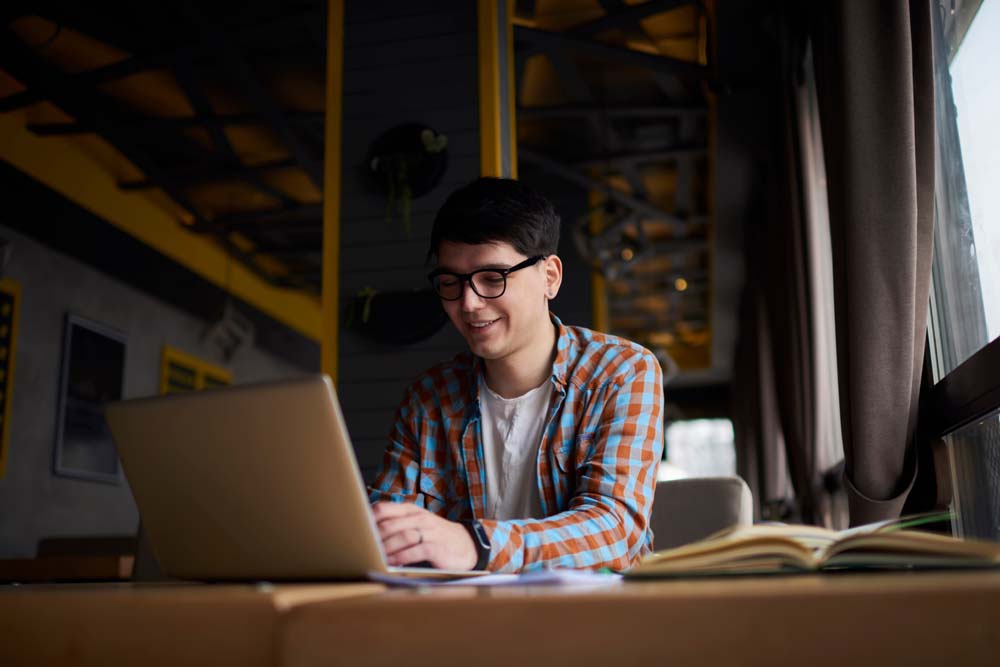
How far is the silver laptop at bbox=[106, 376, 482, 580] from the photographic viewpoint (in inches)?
36.1

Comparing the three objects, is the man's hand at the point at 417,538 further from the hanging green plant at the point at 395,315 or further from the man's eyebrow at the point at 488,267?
the hanging green plant at the point at 395,315

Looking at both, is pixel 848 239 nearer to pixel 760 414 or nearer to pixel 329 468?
pixel 329 468

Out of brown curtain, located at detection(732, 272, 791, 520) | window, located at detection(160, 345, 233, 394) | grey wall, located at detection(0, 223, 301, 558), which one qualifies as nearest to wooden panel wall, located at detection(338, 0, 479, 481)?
grey wall, located at detection(0, 223, 301, 558)

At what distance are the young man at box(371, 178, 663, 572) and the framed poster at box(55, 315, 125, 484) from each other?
17.1 feet

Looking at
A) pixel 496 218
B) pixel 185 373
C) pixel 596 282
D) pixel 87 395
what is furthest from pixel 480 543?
pixel 185 373

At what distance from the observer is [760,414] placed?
24.8ft

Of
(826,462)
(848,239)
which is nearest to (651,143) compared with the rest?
(826,462)

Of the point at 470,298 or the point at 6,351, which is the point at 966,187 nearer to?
the point at 470,298

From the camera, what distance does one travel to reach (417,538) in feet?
3.81

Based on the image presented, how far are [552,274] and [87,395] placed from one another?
231 inches

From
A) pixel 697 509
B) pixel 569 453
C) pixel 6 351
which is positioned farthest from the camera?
pixel 6 351

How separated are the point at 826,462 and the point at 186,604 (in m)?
4.15

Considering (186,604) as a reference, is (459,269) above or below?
above

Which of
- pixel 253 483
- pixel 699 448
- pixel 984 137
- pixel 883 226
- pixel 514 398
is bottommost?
pixel 253 483
